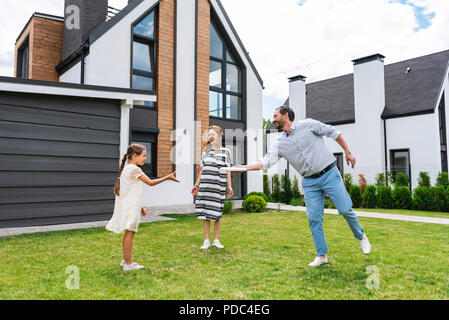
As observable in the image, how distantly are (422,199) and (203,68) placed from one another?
9511 millimetres

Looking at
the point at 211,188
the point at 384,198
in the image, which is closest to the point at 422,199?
the point at 384,198

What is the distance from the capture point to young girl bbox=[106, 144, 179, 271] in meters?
3.71

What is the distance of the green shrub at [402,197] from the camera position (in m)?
11.8

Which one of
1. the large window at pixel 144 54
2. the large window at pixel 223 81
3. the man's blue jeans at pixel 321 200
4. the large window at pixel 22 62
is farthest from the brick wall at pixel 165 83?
the man's blue jeans at pixel 321 200

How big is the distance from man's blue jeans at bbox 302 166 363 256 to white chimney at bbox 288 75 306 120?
15.7 metres

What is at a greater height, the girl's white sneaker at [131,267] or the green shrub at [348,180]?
the green shrub at [348,180]

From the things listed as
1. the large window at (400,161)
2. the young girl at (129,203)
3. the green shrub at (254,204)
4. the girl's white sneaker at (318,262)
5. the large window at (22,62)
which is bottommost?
the girl's white sneaker at (318,262)

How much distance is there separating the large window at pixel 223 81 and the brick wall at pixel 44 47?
20.6ft

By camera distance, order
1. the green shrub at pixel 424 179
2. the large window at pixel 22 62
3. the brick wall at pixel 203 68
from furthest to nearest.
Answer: the large window at pixel 22 62
the green shrub at pixel 424 179
the brick wall at pixel 203 68

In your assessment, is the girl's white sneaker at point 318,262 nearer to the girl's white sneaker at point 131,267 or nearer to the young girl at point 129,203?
the young girl at point 129,203

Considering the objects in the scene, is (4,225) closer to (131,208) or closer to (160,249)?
(160,249)

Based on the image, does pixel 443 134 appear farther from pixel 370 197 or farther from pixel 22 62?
pixel 22 62

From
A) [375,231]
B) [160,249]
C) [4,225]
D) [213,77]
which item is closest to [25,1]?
[213,77]

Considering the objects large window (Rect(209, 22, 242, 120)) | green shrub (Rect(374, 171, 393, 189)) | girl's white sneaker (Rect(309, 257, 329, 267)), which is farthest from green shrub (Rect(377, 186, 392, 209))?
girl's white sneaker (Rect(309, 257, 329, 267))
